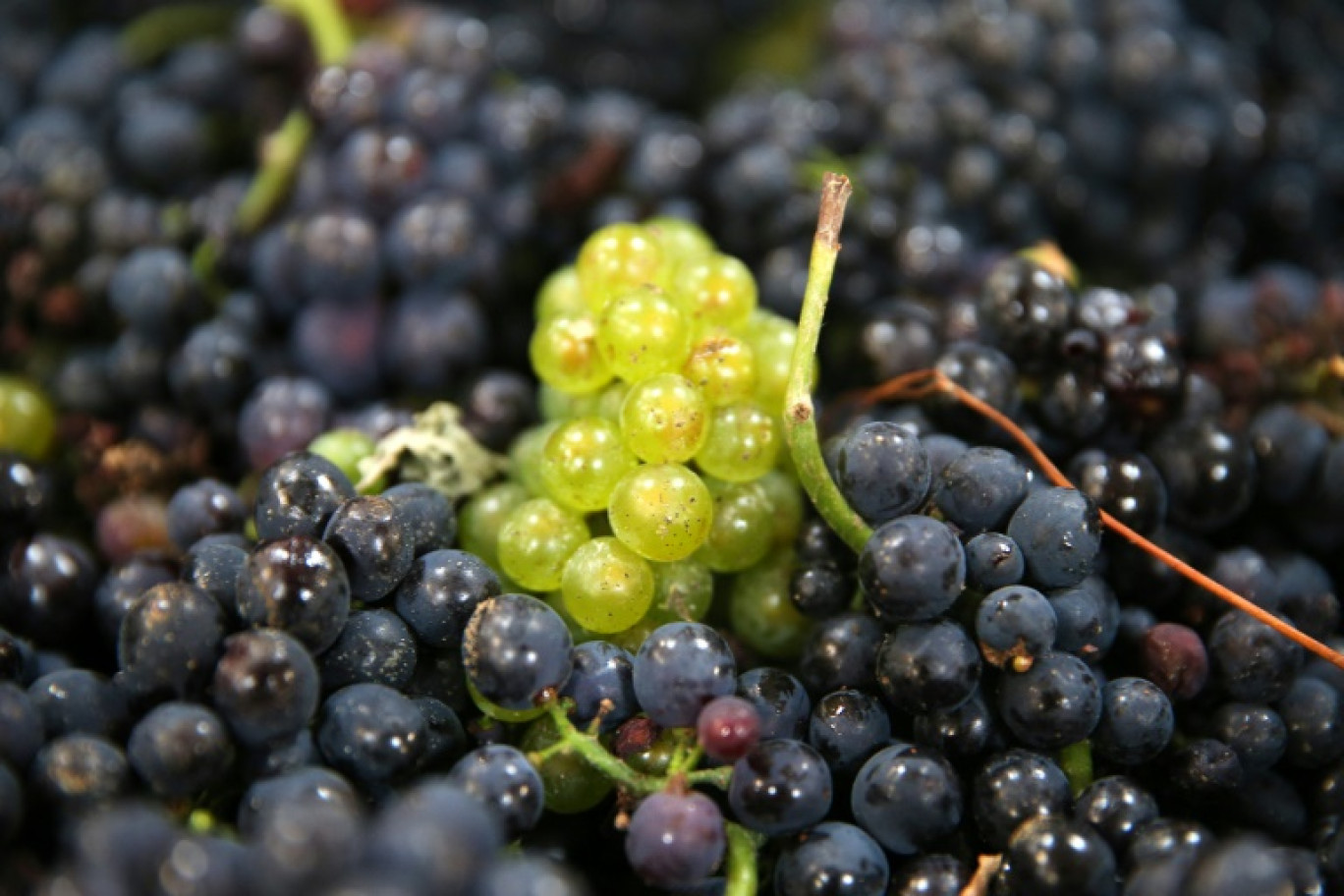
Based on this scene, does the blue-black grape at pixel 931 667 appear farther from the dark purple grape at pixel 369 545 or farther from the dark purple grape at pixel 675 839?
the dark purple grape at pixel 369 545

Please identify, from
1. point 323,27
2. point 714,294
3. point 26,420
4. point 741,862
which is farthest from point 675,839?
point 323,27

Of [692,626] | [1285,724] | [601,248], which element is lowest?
[1285,724]

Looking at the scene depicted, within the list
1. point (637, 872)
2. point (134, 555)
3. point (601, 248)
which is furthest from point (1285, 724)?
point (134, 555)

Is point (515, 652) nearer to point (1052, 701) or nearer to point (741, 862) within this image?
point (741, 862)

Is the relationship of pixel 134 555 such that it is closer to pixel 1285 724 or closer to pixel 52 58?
pixel 52 58

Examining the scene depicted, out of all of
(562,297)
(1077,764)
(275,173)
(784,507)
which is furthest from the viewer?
(275,173)
